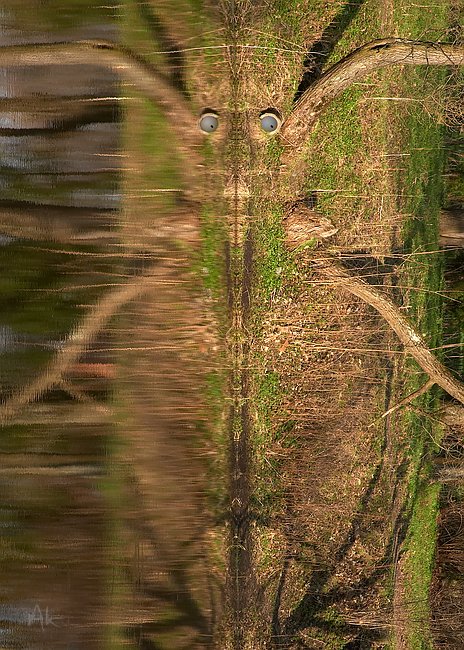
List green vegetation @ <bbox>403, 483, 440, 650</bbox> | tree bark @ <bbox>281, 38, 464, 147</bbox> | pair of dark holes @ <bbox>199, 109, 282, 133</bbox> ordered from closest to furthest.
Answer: tree bark @ <bbox>281, 38, 464, 147</bbox>, pair of dark holes @ <bbox>199, 109, 282, 133</bbox>, green vegetation @ <bbox>403, 483, 440, 650</bbox>

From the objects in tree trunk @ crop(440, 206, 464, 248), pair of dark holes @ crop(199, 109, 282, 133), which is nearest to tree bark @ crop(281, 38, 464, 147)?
pair of dark holes @ crop(199, 109, 282, 133)

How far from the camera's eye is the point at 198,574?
646 cm

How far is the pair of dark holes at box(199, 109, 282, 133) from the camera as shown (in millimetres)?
6297

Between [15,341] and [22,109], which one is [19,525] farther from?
[22,109]

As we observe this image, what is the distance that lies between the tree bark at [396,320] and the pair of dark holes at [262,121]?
153 cm

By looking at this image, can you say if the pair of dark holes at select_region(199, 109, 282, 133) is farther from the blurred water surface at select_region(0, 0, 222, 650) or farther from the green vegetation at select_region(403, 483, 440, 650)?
the green vegetation at select_region(403, 483, 440, 650)

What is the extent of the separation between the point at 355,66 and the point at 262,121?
1.07 m

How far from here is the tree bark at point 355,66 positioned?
19.5 ft

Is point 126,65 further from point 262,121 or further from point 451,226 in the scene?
point 451,226

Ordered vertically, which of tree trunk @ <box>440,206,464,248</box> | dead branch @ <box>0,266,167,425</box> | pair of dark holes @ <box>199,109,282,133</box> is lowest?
dead branch @ <box>0,266,167,425</box>

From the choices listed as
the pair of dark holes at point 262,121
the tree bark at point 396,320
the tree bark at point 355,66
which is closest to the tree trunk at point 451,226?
the tree bark at point 396,320

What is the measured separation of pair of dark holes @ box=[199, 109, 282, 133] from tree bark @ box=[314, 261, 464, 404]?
5.03ft

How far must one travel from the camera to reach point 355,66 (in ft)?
19.6

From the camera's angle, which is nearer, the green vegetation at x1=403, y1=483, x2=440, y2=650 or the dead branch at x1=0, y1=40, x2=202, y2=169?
the dead branch at x1=0, y1=40, x2=202, y2=169
